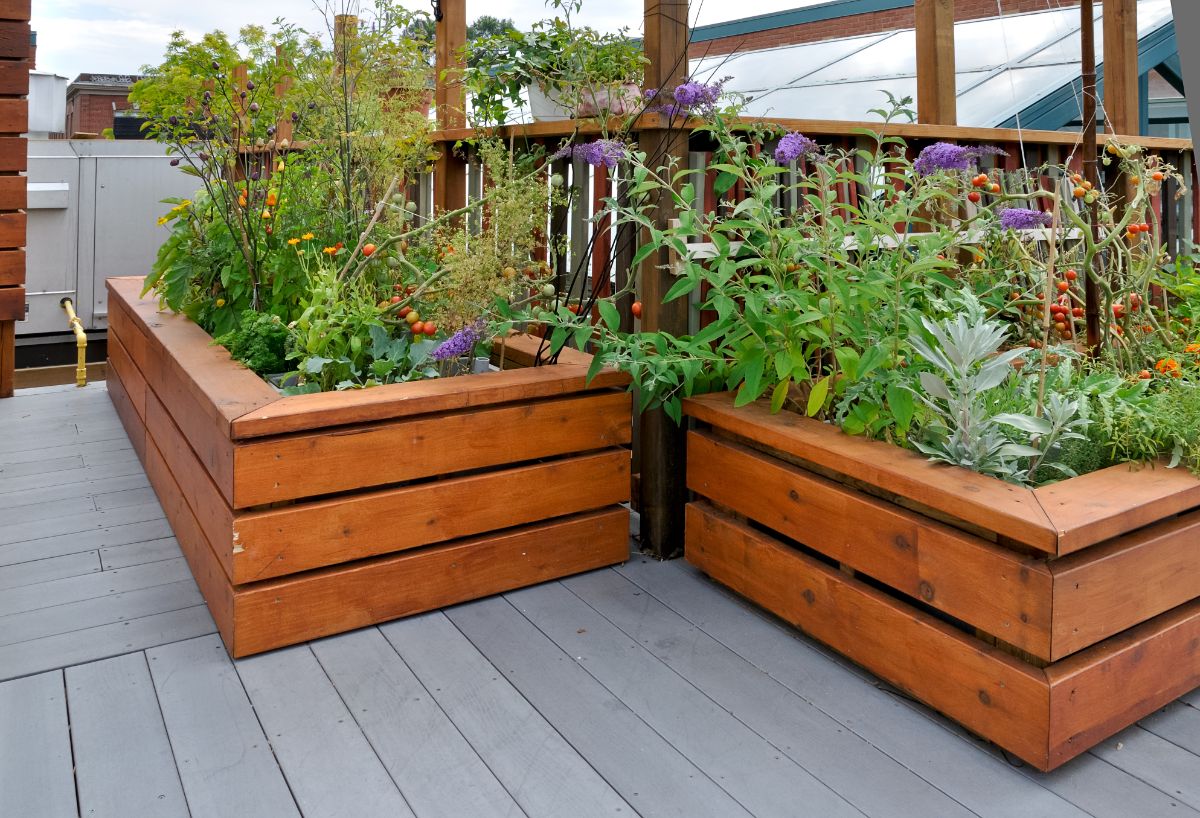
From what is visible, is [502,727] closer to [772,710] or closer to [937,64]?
[772,710]

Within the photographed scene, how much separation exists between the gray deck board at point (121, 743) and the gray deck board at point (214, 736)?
23 mm

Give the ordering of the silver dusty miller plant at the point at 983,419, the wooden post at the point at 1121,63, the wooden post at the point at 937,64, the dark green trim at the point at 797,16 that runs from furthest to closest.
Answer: the dark green trim at the point at 797,16
the wooden post at the point at 1121,63
the wooden post at the point at 937,64
the silver dusty miller plant at the point at 983,419

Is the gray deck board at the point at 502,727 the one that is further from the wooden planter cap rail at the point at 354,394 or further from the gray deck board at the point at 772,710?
the wooden planter cap rail at the point at 354,394

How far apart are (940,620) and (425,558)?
3.70 ft

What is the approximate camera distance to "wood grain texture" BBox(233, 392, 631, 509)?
214cm

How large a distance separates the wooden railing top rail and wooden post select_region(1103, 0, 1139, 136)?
21 cm

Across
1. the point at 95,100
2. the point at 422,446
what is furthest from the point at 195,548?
the point at 95,100

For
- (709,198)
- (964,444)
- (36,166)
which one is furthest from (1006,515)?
(36,166)

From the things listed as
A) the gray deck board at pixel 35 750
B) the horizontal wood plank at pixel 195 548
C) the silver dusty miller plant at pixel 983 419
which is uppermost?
the silver dusty miller plant at pixel 983 419

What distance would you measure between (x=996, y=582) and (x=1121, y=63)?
2.89 metres

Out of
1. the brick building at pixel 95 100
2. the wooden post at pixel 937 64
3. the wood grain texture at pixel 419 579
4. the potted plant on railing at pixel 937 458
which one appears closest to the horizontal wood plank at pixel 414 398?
the potted plant on railing at pixel 937 458

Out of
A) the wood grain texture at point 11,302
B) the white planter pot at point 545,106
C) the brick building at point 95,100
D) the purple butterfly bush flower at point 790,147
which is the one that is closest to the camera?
the purple butterfly bush flower at point 790,147

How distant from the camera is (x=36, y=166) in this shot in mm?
6352

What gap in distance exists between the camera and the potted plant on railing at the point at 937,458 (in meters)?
1.77
